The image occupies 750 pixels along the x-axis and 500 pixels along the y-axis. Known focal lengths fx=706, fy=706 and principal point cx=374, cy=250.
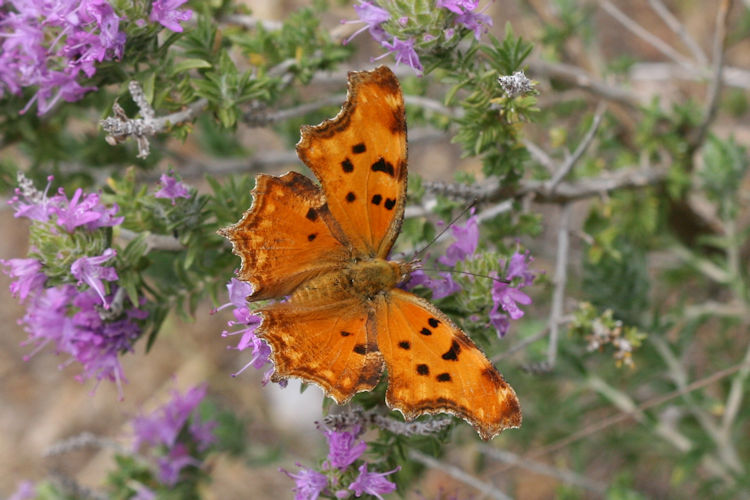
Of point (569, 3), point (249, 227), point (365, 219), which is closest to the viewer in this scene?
point (249, 227)

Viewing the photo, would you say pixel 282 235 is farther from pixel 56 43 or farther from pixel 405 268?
pixel 56 43

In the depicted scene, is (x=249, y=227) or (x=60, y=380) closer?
(x=249, y=227)

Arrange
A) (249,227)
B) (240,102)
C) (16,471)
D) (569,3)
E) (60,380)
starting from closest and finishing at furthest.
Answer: (249,227)
(240,102)
(569,3)
(16,471)
(60,380)

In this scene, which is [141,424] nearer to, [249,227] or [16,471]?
[249,227]

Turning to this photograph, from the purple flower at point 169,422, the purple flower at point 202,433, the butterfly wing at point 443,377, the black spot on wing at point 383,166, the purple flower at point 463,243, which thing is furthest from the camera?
the purple flower at point 202,433

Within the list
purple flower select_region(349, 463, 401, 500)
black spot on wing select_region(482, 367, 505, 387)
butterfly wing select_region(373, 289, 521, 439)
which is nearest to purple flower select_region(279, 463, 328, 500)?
purple flower select_region(349, 463, 401, 500)


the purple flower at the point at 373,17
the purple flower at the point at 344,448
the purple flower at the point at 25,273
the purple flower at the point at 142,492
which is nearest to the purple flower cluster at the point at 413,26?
the purple flower at the point at 373,17

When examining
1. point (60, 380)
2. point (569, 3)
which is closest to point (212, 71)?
point (569, 3)

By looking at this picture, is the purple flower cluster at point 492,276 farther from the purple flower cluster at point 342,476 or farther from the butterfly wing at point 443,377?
the purple flower cluster at point 342,476
